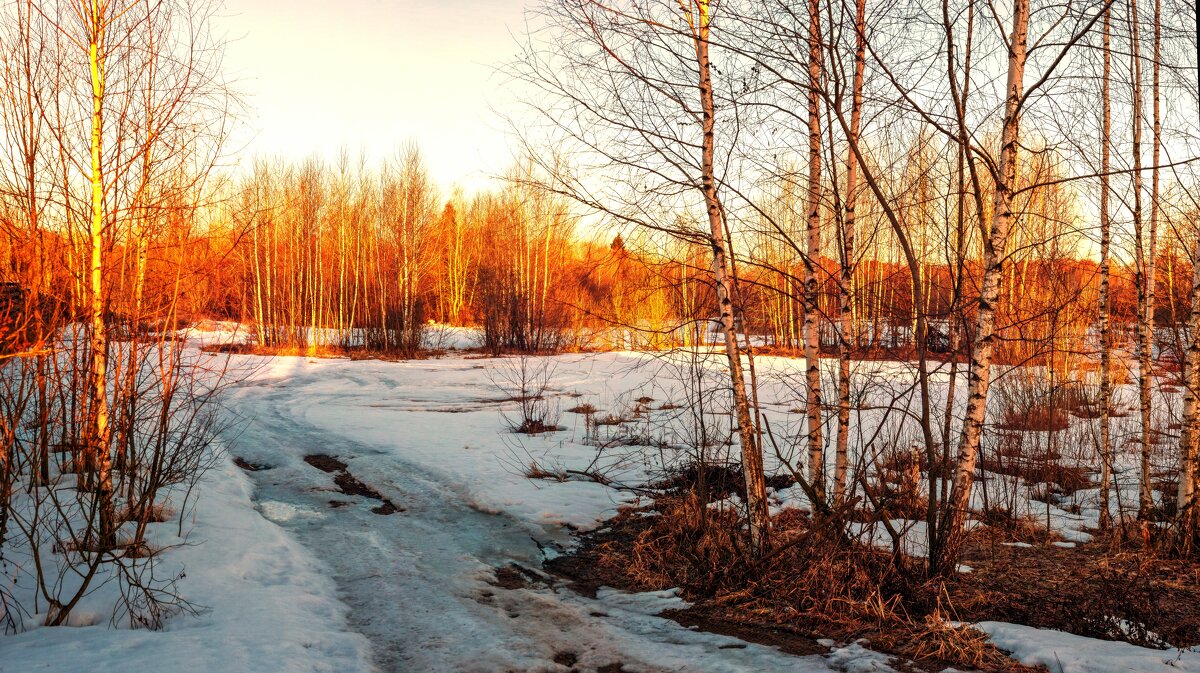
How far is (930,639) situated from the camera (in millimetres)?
4082

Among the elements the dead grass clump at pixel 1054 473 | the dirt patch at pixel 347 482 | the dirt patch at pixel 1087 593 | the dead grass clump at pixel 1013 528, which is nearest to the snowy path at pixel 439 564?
the dirt patch at pixel 347 482

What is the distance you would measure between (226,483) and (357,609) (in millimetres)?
4030

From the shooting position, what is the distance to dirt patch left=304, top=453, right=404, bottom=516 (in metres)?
7.91

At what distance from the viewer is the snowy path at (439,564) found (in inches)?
167

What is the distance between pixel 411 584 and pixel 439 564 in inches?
22.1

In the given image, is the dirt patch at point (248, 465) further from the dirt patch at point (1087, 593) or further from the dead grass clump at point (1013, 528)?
the dead grass clump at point (1013, 528)

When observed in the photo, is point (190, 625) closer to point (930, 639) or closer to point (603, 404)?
point (930, 639)

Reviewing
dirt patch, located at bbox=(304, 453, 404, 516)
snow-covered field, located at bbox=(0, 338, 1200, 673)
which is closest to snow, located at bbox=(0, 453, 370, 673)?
snow-covered field, located at bbox=(0, 338, 1200, 673)

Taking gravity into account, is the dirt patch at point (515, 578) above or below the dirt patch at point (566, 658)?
below

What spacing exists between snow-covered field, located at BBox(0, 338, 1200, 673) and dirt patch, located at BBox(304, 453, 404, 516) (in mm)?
115

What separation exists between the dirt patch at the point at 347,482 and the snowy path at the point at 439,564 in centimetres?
13

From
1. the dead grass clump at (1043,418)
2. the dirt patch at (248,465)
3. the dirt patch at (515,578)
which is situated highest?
the dead grass clump at (1043,418)

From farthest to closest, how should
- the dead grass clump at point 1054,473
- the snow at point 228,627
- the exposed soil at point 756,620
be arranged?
the dead grass clump at point 1054,473 → the exposed soil at point 756,620 → the snow at point 228,627

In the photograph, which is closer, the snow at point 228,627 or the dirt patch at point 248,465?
the snow at point 228,627
